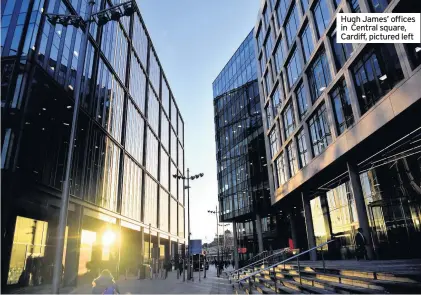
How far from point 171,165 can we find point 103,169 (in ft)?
112

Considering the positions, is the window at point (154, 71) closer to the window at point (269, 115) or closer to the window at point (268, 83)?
the window at point (268, 83)

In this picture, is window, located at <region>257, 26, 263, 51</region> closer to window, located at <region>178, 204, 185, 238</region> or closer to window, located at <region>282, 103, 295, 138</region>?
window, located at <region>282, 103, 295, 138</region>

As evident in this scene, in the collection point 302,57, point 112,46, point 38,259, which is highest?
point 112,46

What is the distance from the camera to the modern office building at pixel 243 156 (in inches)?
1843

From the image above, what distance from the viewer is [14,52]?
61.6ft

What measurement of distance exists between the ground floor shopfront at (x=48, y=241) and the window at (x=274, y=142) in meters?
19.0

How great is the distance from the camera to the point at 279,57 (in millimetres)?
31219

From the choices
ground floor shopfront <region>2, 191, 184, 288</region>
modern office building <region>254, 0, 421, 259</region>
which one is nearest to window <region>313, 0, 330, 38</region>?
modern office building <region>254, 0, 421, 259</region>

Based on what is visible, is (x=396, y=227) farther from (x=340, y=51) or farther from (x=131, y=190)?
(x=131, y=190)

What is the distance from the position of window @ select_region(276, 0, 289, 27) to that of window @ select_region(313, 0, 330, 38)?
6.95m

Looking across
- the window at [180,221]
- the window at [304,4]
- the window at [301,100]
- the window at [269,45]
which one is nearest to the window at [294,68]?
the window at [301,100]

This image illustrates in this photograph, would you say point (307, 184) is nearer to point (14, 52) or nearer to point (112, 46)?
point (14, 52)

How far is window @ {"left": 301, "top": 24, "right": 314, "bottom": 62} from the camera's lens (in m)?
23.4

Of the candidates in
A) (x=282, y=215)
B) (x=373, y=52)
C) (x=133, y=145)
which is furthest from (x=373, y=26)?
(x=282, y=215)
